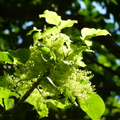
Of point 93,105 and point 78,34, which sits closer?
point 93,105

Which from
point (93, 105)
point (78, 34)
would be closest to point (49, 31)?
point (93, 105)

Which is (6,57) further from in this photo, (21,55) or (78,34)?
(78,34)

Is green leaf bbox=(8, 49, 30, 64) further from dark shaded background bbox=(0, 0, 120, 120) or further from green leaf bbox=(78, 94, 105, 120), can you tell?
dark shaded background bbox=(0, 0, 120, 120)

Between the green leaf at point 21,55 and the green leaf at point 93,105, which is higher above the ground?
the green leaf at point 21,55

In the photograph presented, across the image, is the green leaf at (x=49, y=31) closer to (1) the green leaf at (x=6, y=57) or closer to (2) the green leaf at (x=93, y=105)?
(1) the green leaf at (x=6, y=57)

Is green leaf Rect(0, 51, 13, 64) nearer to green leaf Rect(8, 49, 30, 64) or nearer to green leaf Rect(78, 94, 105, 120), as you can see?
green leaf Rect(8, 49, 30, 64)

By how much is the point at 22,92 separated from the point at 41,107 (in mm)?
188

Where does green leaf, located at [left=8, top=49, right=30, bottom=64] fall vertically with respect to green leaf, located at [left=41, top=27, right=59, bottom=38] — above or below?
below

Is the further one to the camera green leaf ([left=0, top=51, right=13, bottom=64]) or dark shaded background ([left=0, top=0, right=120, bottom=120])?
dark shaded background ([left=0, top=0, right=120, bottom=120])

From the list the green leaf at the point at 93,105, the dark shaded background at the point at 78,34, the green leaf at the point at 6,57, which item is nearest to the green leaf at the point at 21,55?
the green leaf at the point at 6,57

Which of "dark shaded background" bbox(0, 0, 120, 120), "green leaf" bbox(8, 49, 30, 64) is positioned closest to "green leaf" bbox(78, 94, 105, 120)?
"green leaf" bbox(8, 49, 30, 64)

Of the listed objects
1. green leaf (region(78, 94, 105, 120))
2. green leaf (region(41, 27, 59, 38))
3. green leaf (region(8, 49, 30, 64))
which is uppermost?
green leaf (region(41, 27, 59, 38))

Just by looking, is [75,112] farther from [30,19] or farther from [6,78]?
[6,78]

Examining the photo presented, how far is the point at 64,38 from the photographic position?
1.23 m
